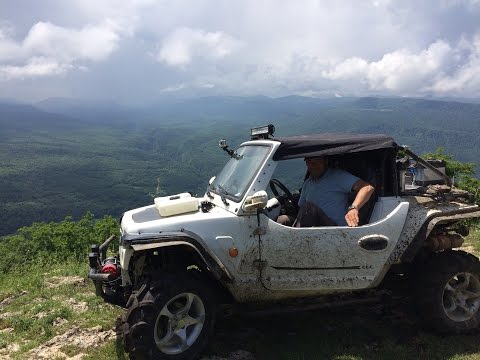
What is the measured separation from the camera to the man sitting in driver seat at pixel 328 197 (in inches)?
195

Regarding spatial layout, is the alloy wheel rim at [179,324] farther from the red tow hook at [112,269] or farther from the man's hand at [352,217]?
the man's hand at [352,217]

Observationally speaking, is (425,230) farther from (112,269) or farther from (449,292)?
(112,269)

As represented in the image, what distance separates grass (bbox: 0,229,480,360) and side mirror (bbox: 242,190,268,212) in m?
1.34

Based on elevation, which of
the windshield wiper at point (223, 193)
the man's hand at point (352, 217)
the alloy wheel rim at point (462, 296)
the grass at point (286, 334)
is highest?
the windshield wiper at point (223, 193)

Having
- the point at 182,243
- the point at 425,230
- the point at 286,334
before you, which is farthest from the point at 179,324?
the point at 425,230

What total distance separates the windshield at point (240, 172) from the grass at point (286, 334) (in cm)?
147

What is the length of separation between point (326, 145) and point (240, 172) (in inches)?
41.9

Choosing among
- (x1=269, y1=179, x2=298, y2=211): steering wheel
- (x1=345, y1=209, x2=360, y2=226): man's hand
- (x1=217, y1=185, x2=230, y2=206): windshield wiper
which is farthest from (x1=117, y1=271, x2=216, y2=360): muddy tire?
(x1=269, y1=179, x2=298, y2=211): steering wheel

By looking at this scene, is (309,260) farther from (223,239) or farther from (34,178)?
(34,178)

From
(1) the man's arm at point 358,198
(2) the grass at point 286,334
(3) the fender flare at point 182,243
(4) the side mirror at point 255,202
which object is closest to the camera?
(3) the fender flare at point 182,243

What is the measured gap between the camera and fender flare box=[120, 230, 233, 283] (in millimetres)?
4293

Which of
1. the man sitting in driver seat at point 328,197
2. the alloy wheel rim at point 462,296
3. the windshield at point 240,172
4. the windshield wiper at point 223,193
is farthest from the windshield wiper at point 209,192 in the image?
the alloy wheel rim at point 462,296

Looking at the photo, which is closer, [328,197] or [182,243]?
[182,243]

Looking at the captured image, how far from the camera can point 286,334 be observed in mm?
5121
